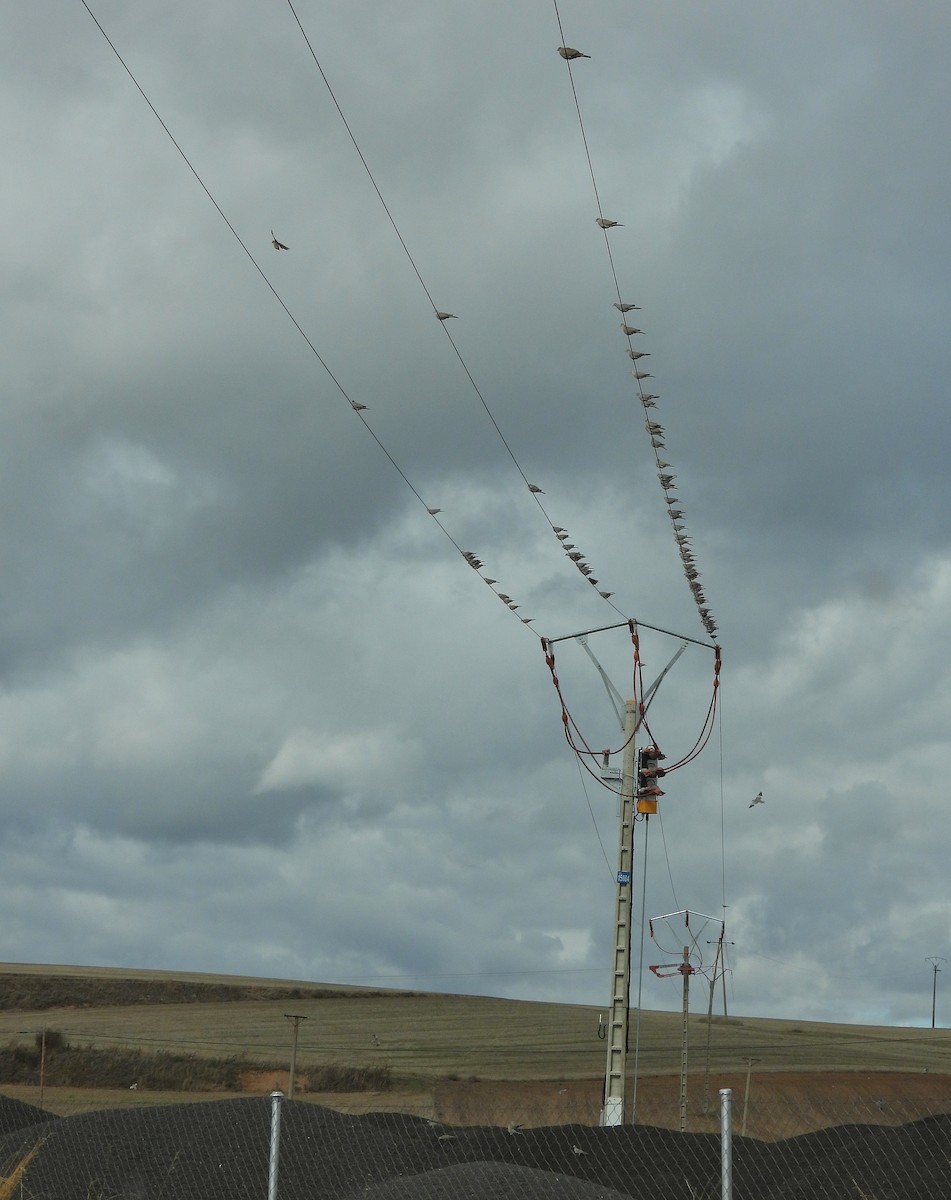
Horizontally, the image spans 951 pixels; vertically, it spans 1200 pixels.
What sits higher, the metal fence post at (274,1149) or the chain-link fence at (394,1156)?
the metal fence post at (274,1149)

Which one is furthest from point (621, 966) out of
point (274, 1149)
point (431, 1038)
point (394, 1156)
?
point (431, 1038)

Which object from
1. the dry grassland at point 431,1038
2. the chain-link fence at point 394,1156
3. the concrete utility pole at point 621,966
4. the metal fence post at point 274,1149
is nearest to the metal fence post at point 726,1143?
the metal fence post at point 274,1149

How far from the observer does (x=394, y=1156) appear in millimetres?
20219

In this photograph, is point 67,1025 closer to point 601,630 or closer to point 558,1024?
point 558,1024

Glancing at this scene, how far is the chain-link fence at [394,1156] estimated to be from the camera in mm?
18750

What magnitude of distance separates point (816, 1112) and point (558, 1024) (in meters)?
55.4

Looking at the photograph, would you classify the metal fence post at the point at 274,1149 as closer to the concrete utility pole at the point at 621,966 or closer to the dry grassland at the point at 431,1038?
the concrete utility pole at the point at 621,966

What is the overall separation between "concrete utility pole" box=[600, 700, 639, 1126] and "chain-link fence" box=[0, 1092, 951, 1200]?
10.9 metres

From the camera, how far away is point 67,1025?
94500mm

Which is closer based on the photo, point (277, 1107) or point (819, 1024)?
point (277, 1107)

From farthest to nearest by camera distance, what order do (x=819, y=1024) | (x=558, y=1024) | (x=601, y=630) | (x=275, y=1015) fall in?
(x=819, y=1024) → (x=558, y=1024) → (x=275, y=1015) → (x=601, y=630)

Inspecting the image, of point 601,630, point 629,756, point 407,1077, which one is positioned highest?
point 601,630

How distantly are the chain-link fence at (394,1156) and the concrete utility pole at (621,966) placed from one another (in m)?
10.9

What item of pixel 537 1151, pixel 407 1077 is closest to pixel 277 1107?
pixel 537 1151
